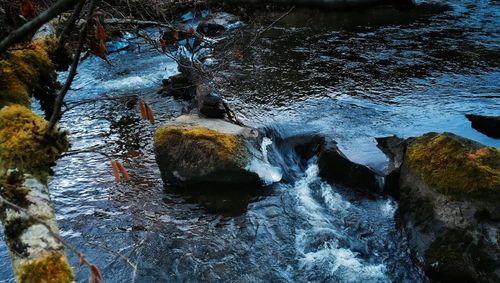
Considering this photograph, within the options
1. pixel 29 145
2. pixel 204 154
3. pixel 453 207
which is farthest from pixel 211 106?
pixel 29 145

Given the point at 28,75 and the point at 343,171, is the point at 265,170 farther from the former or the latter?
the point at 28,75

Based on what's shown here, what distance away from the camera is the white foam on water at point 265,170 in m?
6.82

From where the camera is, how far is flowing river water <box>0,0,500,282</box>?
5387mm

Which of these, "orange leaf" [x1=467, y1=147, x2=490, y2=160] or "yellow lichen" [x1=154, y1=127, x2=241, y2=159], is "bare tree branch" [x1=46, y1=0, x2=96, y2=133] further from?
"orange leaf" [x1=467, y1=147, x2=490, y2=160]

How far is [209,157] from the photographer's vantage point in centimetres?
673

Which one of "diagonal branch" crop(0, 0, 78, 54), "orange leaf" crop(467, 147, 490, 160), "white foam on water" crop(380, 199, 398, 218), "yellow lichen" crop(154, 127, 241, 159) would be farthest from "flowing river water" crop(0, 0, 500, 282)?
"orange leaf" crop(467, 147, 490, 160)

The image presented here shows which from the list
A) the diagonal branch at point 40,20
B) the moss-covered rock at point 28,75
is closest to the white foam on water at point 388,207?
the moss-covered rock at point 28,75

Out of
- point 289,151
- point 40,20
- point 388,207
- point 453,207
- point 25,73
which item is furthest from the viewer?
point 289,151

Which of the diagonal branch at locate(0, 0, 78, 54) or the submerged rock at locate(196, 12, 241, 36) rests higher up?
the diagonal branch at locate(0, 0, 78, 54)

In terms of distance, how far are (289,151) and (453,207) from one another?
11.5 ft

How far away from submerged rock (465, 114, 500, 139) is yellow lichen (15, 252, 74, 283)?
7.86m

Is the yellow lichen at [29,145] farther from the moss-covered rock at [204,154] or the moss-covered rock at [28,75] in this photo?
the moss-covered rock at [204,154]

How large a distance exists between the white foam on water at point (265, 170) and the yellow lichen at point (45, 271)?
502cm

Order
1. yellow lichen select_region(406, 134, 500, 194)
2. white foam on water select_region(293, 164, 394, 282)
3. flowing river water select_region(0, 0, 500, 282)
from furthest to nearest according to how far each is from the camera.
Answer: flowing river water select_region(0, 0, 500, 282), white foam on water select_region(293, 164, 394, 282), yellow lichen select_region(406, 134, 500, 194)
